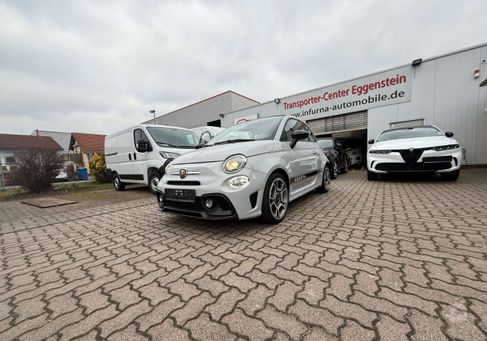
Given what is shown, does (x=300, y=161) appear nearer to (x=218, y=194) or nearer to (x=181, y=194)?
(x=218, y=194)

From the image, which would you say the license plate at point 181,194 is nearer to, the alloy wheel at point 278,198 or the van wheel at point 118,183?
the alloy wheel at point 278,198

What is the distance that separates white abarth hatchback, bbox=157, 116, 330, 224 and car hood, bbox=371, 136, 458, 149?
3365mm

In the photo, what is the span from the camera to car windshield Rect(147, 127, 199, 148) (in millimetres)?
5908

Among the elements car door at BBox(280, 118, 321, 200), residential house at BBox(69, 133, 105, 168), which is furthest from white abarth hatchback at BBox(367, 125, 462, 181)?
residential house at BBox(69, 133, 105, 168)

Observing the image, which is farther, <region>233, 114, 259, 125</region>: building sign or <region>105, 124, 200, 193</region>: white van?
<region>233, 114, 259, 125</region>: building sign

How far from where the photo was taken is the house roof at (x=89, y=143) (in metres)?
32.0

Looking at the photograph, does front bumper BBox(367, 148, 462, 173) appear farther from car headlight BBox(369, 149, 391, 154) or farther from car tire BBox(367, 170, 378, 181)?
car tire BBox(367, 170, 378, 181)

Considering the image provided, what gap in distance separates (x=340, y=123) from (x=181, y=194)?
1150cm

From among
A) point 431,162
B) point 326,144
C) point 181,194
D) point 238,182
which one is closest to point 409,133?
point 431,162

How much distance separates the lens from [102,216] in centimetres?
414

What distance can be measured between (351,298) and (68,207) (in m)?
6.22

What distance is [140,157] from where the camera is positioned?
6258mm

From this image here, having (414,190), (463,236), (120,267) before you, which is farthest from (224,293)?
(414,190)

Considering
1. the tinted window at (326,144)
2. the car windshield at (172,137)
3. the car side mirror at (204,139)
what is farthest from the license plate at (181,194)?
the tinted window at (326,144)
